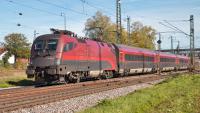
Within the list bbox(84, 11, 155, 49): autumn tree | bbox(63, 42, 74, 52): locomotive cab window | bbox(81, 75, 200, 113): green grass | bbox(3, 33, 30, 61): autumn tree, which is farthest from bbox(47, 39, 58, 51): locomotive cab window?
bbox(3, 33, 30, 61): autumn tree

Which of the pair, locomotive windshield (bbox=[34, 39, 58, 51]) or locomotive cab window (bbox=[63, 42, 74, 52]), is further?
locomotive cab window (bbox=[63, 42, 74, 52])

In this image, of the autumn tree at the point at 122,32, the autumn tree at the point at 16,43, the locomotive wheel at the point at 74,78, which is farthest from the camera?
the autumn tree at the point at 16,43

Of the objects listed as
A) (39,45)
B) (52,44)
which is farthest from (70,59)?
(39,45)

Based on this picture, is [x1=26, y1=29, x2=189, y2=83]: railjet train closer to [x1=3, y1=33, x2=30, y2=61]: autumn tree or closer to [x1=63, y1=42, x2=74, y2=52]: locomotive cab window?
[x1=63, y1=42, x2=74, y2=52]: locomotive cab window

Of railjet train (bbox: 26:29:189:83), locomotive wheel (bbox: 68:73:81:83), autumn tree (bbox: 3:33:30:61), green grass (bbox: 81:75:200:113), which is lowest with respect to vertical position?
green grass (bbox: 81:75:200:113)

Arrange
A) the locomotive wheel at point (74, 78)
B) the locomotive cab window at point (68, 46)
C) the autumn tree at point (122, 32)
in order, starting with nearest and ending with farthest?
1. the locomotive cab window at point (68, 46)
2. the locomotive wheel at point (74, 78)
3. the autumn tree at point (122, 32)

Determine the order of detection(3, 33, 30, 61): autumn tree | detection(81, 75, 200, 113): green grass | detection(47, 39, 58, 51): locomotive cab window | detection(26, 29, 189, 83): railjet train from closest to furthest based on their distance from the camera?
detection(81, 75, 200, 113): green grass → detection(26, 29, 189, 83): railjet train → detection(47, 39, 58, 51): locomotive cab window → detection(3, 33, 30, 61): autumn tree

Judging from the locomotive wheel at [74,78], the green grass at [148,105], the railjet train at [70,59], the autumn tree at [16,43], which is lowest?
the green grass at [148,105]

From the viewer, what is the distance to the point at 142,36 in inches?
3863

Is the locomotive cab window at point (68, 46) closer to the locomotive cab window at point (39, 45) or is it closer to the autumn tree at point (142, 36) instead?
the locomotive cab window at point (39, 45)

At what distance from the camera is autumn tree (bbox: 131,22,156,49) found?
318ft

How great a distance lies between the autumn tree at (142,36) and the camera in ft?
318

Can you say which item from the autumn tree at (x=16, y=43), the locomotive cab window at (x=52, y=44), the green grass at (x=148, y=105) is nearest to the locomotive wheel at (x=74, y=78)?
the locomotive cab window at (x=52, y=44)

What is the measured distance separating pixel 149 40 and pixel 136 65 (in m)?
62.7
